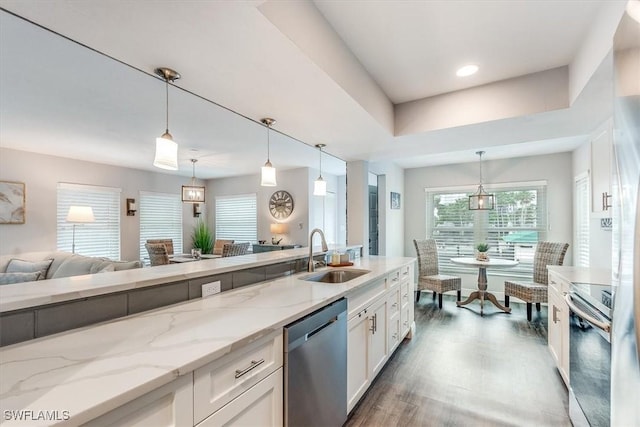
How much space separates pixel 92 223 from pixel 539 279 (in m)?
7.33

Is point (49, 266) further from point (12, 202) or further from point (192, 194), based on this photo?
point (192, 194)

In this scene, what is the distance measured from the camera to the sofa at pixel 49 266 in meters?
2.91

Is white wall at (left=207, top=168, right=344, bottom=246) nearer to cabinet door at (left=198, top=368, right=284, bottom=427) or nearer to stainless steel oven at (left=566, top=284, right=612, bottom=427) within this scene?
stainless steel oven at (left=566, top=284, right=612, bottom=427)

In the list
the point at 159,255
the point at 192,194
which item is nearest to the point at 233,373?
the point at 159,255

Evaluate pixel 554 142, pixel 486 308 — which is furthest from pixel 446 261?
pixel 554 142

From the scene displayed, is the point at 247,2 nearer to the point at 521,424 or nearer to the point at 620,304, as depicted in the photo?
the point at 620,304

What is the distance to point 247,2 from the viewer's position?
1.13 meters

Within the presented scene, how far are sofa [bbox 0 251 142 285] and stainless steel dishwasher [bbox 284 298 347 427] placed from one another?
2.11m

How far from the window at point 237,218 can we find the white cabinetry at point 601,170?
570 centimetres

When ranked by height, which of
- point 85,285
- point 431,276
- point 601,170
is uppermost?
point 601,170

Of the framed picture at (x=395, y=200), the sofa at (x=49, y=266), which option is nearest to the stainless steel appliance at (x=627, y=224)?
the sofa at (x=49, y=266)

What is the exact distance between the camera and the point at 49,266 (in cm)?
368

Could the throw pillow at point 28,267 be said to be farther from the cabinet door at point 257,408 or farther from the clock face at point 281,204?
the cabinet door at point 257,408

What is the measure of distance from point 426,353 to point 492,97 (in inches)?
97.5
